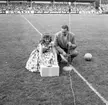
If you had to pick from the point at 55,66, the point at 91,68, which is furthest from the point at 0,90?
the point at 91,68

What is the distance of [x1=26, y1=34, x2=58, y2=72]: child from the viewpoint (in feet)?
21.3

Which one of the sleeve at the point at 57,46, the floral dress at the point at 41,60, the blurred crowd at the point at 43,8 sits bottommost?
the floral dress at the point at 41,60

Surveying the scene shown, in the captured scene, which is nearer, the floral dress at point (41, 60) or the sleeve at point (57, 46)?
the floral dress at point (41, 60)

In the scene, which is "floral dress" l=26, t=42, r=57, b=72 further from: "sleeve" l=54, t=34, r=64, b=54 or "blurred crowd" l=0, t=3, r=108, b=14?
"blurred crowd" l=0, t=3, r=108, b=14

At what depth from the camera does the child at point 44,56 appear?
6.50 m

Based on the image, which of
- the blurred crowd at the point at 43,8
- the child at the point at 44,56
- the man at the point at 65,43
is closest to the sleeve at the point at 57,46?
the man at the point at 65,43

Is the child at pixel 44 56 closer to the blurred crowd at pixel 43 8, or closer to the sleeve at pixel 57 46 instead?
the sleeve at pixel 57 46

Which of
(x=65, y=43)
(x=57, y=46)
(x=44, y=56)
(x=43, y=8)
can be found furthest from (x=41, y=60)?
(x=43, y=8)

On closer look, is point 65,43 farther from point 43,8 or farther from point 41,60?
point 43,8

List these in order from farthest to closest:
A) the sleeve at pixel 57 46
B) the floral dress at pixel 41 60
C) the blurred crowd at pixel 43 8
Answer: the blurred crowd at pixel 43 8
the sleeve at pixel 57 46
the floral dress at pixel 41 60

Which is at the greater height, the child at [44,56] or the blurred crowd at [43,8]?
the blurred crowd at [43,8]

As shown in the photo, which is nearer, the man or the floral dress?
the floral dress

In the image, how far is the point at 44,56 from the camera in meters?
6.63

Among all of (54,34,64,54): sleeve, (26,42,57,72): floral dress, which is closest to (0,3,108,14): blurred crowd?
(54,34,64,54): sleeve
